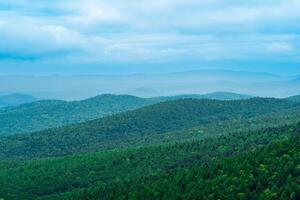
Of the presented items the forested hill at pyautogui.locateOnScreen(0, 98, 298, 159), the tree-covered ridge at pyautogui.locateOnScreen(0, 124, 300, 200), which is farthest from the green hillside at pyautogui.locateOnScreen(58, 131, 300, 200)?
the forested hill at pyautogui.locateOnScreen(0, 98, 298, 159)

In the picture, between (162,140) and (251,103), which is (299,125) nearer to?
(162,140)

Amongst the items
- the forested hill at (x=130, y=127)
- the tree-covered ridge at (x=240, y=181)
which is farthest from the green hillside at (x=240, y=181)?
the forested hill at (x=130, y=127)

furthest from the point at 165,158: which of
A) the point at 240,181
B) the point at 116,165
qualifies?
the point at 240,181

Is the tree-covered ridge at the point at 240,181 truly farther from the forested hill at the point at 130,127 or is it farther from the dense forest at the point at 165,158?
the forested hill at the point at 130,127

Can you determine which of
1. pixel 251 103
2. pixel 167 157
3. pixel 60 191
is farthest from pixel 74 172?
pixel 251 103

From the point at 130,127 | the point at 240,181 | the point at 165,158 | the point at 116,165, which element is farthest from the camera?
the point at 130,127

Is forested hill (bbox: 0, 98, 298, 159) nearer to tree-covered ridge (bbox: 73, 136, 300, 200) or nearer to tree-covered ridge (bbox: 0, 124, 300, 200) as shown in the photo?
tree-covered ridge (bbox: 0, 124, 300, 200)

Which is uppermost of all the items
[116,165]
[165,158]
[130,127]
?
[130,127]

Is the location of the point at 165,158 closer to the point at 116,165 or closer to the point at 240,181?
the point at 116,165
